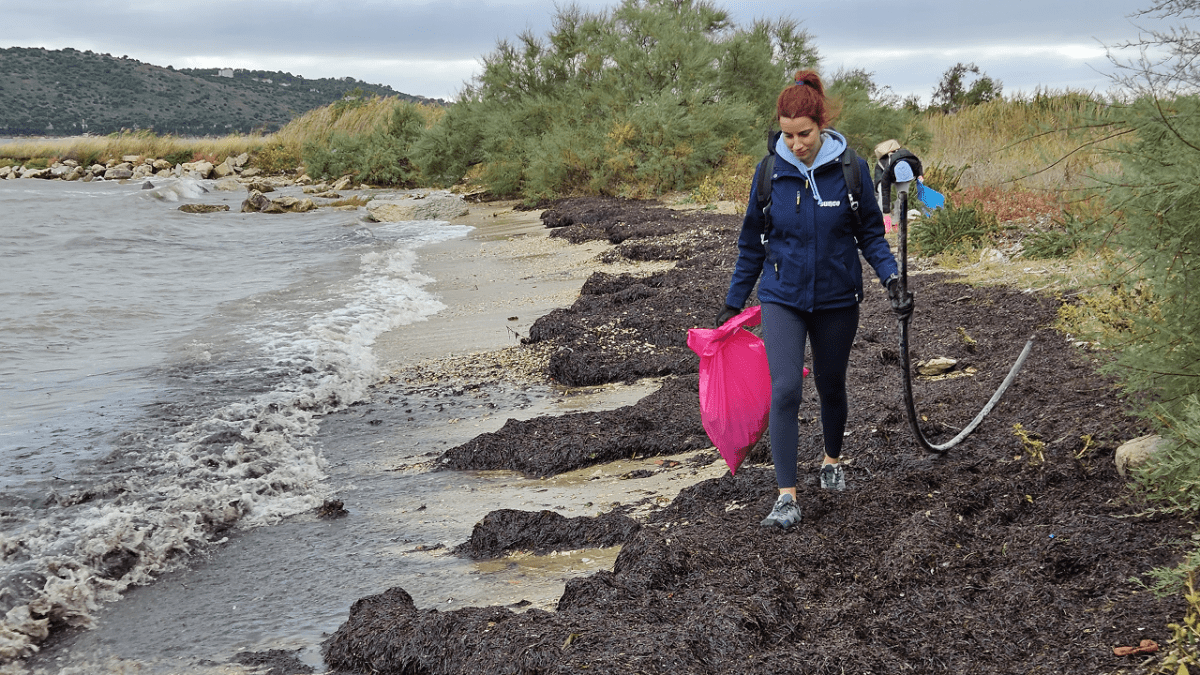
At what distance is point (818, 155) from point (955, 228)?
7027 mm

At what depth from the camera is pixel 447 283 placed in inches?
506

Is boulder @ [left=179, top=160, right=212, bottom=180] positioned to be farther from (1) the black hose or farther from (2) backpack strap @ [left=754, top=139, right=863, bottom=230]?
(1) the black hose

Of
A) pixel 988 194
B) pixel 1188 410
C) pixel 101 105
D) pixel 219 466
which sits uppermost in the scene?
pixel 101 105

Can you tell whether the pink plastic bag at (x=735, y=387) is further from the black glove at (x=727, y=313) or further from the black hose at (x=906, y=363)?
the black hose at (x=906, y=363)

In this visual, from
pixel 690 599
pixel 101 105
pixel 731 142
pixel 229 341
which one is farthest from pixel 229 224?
pixel 101 105

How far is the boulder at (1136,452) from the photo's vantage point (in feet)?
11.6

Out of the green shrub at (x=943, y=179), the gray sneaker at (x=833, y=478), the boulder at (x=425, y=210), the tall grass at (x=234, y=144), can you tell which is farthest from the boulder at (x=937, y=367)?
the tall grass at (x=234, y=144)

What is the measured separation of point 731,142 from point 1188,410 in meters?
18.4

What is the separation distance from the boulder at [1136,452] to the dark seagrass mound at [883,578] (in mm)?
96

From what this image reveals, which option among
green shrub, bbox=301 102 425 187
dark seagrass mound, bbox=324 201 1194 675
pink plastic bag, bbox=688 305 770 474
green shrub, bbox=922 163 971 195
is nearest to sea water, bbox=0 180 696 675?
dark seagrass mound, bbox=324 201 1194 675

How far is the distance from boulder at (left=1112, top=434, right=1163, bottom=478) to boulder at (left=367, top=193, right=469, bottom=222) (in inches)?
792

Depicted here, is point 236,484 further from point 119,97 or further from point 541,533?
point 119,97

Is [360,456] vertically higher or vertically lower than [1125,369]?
lower

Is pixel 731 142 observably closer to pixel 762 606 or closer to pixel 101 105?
pixel 762 606
